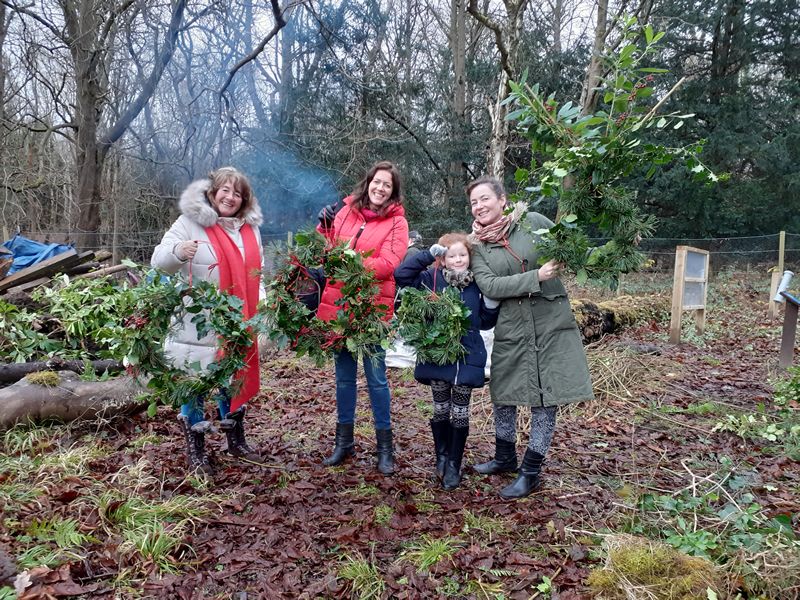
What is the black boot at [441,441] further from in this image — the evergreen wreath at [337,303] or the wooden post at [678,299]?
the wooden post at [678,299]

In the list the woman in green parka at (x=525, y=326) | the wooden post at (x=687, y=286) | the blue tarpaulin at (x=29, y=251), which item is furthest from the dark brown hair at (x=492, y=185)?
the blue tarpaulin at (x=29, y=251)

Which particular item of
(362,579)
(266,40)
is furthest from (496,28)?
(362,579)

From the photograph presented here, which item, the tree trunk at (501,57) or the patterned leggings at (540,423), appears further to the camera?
the tree trunk at (501,57)

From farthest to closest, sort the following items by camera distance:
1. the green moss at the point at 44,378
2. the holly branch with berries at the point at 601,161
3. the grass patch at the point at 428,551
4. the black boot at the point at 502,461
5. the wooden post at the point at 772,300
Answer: the wooden post at the point at 772,300 → the green moss at the point at 44,378 → the black boot at the point at 502,461 → the holly branch with berries at the point at 601,161 → the grass patch at the point at 428,551

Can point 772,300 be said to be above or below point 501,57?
below

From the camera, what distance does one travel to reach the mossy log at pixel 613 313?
7363 millimetres

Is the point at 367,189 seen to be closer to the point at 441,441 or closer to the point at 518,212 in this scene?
the point at 518,212

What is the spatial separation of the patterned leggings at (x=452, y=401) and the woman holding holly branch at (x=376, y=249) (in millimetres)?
325

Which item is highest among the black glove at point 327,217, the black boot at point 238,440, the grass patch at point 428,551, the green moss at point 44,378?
the black glove at point 327,217

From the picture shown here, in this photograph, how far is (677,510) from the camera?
108 inches

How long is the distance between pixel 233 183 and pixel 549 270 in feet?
6.38

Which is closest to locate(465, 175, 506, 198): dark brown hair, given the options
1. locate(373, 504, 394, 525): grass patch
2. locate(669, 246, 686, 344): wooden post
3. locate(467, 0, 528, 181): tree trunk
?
locate(373, 504, 394, 525): grass patch

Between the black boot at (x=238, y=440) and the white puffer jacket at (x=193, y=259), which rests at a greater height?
the white puffer jacket at (x=193, y=259)

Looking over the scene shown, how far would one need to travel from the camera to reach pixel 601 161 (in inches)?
110
